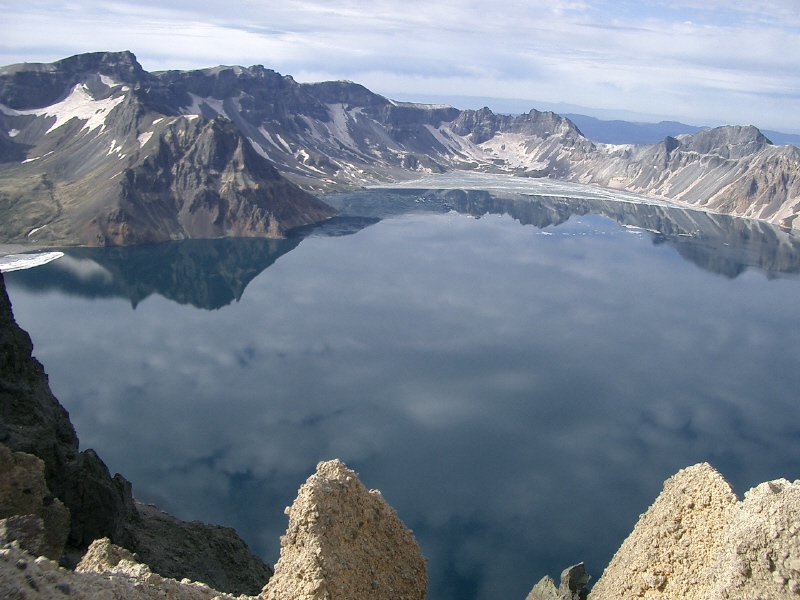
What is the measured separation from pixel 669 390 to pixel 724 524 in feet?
191

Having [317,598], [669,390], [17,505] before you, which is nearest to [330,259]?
[669,390]

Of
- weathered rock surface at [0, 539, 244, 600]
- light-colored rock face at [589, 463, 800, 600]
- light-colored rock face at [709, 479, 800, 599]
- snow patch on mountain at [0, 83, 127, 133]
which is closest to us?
weathered rock surface at [0, 539, 244, 600]

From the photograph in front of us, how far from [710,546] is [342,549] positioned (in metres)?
10.3

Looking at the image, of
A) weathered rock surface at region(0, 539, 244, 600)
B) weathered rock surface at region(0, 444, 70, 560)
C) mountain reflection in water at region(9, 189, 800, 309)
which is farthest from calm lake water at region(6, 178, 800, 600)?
weathered rock surface at region(0, 539, 244, 600)

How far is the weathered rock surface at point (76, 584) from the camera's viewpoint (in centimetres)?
1373

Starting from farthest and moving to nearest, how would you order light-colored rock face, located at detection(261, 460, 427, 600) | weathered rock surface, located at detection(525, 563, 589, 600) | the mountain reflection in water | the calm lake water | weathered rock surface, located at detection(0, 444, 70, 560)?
the mountain reflection in water, the calm lake water, weathered rock surface, located at detection(0, 444, 70, 560), weathered rock surface, located at detection(525, 563, 589, 600), light-colored rock face, located at detection(261, 460, 427, 600)

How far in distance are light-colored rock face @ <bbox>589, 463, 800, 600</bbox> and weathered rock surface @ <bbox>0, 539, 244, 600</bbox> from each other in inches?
487

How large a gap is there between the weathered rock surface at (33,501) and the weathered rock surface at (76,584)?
8.71 meters

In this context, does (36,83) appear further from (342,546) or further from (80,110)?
(342,546)

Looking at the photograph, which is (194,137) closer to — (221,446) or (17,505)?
(221,446)

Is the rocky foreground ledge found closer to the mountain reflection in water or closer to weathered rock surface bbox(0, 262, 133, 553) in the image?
weathered rock surface bbox(0, 262, 133, 553)

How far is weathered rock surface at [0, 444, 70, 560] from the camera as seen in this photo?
26453 mm

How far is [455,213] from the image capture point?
642ft

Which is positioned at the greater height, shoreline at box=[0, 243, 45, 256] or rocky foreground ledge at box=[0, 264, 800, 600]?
rocky foreground ledge at box=[0, 264, 800, 600]
